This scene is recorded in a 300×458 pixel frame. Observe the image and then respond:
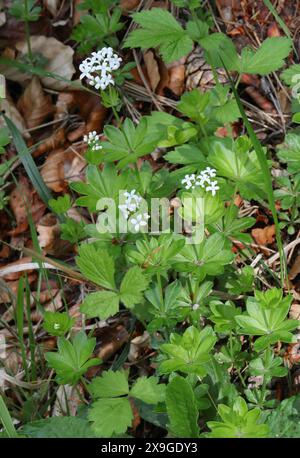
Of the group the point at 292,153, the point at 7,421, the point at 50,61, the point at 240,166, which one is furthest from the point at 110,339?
the point at 50,61

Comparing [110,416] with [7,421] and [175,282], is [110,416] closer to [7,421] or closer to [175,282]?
[7,421]

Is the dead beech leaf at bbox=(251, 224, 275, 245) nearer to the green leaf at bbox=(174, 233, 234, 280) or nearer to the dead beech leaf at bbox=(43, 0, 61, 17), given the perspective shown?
the green leaf at bbox=(174, 233, 234, 280)

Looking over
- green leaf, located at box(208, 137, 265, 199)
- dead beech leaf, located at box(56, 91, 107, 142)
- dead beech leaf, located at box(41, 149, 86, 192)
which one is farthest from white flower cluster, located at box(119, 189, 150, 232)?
dead beech leaf, located at box(56, 91, 107, 142)

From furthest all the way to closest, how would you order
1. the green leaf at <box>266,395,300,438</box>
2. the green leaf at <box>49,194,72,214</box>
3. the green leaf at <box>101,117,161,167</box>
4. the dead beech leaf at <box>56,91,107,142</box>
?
the dead beech leaf at <box>56,91,107,142</box> < the green leaf at <box>49,194,72,214</box> < the green leaf at <box>101,117,161,167</box> < the green leaf at <box>266,395,300,438</box>

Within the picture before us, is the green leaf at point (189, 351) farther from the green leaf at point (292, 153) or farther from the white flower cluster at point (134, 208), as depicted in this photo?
the green leaf at point (292, 153)

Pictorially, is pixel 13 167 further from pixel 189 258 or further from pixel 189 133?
pixel 189 258

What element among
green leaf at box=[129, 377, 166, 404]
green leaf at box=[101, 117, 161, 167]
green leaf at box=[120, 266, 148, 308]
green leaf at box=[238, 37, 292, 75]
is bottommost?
green leaf at box=[129, 377, 166, 404]
